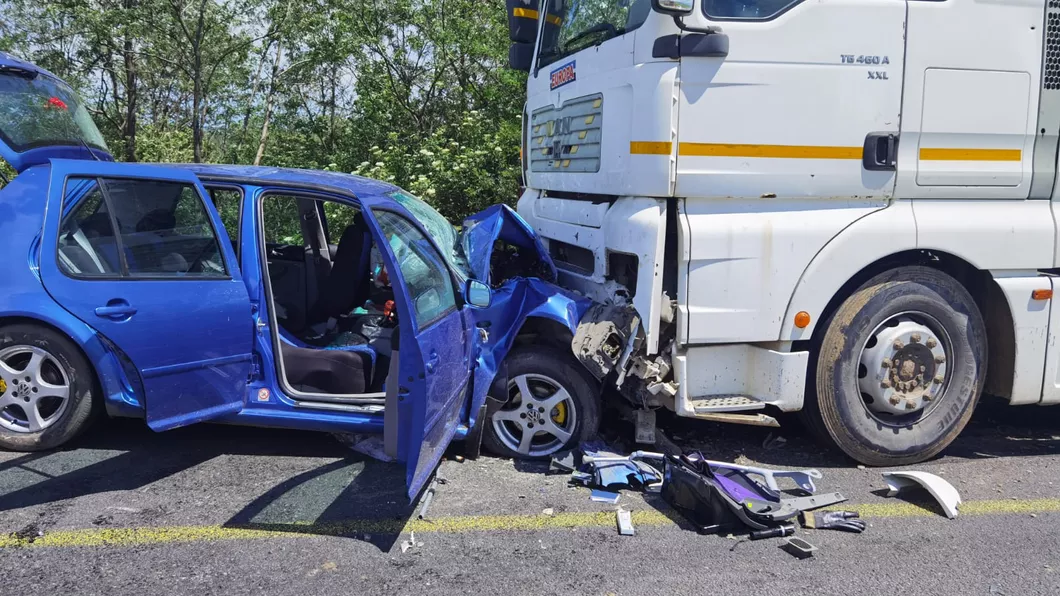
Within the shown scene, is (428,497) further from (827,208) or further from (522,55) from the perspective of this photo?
(522,55)

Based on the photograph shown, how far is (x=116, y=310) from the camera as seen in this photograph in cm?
389

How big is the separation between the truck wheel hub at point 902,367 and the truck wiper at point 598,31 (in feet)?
7.96

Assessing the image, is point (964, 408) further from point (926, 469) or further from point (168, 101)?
point (168, 101)

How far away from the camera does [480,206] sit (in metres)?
9.98

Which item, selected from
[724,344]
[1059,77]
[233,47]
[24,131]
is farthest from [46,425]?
[233,47]

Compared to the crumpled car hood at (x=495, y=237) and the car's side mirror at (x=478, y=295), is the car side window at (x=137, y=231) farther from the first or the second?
the crumpled car hood at (x=495, y=237)

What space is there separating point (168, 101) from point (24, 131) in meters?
11.7

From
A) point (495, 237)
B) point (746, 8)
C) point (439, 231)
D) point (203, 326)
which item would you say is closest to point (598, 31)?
point (746, 8)

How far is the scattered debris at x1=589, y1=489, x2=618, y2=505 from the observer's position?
404cm

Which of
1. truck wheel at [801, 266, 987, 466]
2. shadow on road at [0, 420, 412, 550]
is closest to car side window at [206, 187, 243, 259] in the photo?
shadow on road at [0, 420, 412, 550]

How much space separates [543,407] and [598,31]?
238cm

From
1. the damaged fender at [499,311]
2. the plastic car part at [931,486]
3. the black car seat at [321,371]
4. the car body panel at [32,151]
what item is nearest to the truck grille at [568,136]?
the damaged fender at [499,311]

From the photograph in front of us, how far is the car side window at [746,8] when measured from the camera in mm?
4066

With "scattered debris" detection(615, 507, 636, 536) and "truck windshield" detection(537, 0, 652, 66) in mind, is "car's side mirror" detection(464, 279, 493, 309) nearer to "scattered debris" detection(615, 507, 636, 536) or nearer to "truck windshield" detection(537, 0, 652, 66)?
"scattered debris" detection(615, 507, 636, 536)
